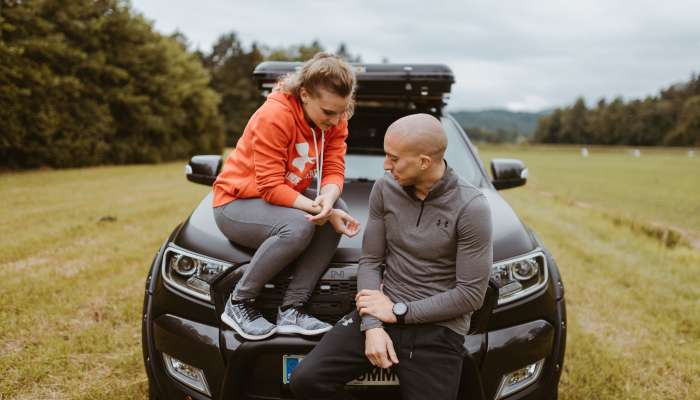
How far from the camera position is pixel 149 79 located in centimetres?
2852

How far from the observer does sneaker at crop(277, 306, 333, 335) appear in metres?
2.12

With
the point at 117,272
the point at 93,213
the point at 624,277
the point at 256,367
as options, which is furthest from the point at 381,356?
the point at 93,213

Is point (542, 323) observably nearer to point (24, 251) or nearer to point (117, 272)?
point (117, 272)

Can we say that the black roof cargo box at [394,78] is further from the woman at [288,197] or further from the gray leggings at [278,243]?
the gray leggings at [278,243]

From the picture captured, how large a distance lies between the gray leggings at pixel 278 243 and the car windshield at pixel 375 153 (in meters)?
1.21

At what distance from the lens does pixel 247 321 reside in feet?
6.95

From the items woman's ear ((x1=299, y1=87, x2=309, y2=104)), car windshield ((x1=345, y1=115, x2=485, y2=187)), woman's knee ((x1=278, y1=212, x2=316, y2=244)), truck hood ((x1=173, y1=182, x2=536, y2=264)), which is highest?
woman's ear ((x1=299, y1=87, x2=309, y2=104))

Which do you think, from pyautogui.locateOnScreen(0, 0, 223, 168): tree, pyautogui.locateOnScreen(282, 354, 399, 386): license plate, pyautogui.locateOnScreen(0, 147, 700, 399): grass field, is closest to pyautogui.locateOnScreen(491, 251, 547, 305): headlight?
pyautogui.locateOnScreen(282, 354, 399, 386): license plate

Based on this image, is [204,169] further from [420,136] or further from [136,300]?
[420,136]

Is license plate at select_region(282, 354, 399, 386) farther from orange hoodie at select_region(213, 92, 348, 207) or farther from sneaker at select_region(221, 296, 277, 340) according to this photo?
orange hoodie at select_region(213, 92, 348, 207)

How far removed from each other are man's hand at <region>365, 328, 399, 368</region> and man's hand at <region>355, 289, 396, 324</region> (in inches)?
2.1

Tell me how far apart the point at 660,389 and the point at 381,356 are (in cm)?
207

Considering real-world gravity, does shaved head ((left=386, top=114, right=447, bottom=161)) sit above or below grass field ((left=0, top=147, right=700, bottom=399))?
above

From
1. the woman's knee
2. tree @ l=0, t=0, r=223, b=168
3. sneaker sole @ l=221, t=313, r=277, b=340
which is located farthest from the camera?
tree @ l=0, t=0, r=223, b=168
